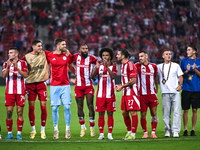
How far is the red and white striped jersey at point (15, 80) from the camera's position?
28.9ft

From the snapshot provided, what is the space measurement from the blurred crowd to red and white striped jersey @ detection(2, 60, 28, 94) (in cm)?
1479

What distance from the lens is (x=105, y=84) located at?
8.76 m

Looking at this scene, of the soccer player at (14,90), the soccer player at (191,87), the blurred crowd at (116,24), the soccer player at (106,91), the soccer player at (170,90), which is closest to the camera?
the soccer player at (106,91)

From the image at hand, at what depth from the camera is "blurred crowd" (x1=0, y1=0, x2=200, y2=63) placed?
24969mm

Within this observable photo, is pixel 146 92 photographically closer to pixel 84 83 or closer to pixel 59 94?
pixel 84 83

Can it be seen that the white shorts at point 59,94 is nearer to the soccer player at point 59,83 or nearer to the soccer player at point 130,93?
the soccer player at point 59,83

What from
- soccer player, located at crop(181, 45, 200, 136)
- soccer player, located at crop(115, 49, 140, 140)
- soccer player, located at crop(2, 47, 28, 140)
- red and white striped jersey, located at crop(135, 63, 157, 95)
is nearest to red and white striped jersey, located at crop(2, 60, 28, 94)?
soccer player, located at crop(2, 47, 28, 140)

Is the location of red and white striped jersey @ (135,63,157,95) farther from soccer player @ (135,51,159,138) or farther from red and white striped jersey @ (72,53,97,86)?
red and white striped jersey @ (72,53,97,86)

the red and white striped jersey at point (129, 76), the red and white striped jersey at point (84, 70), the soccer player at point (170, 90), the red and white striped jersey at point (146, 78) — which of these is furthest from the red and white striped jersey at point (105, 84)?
the soccer player at point (170, 90)

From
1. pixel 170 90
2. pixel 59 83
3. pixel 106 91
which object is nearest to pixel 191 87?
pixel 170 90

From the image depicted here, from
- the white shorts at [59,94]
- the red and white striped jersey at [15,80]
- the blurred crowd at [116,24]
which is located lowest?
the white shorts at [59,94]

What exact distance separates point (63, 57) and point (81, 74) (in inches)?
24.3

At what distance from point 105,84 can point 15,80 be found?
206 centimetres

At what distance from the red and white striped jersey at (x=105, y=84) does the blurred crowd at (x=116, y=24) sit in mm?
14638
